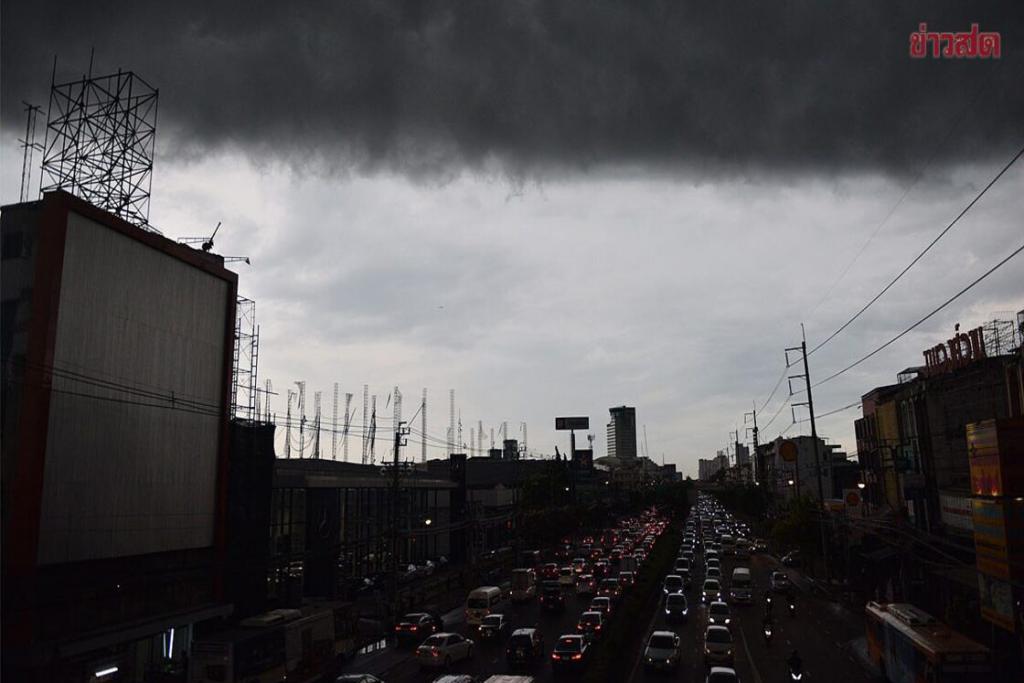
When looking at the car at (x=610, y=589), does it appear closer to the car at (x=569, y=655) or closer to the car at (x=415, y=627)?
the car at (x=415, y=627)

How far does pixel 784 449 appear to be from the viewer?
5569 centimetres

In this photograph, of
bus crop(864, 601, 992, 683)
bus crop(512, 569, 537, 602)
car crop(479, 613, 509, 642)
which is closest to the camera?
bus crop(864, 601, 992, 683)

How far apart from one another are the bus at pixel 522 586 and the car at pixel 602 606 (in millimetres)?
11049

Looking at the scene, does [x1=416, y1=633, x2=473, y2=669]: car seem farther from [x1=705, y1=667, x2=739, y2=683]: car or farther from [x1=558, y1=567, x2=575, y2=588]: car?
[x1=558, y1=567, x2=575, y2=588]: car

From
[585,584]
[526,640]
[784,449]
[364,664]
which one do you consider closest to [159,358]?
[364,664]

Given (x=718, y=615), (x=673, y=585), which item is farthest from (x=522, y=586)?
(x=718, y=615)

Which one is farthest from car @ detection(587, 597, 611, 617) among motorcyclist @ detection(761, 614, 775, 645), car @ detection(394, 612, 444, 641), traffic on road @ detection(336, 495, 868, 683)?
car @ detection(394, 612, 444, 641)

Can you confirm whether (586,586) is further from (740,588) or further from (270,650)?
(270,650)

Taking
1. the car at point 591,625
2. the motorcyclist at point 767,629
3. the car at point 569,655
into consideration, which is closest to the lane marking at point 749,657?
the motorcyclist at point 767,629

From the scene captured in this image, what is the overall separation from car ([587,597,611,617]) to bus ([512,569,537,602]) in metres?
11.0

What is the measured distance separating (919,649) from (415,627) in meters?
25.8

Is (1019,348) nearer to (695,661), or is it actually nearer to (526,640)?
(695,661)

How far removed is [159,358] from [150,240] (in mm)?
5741

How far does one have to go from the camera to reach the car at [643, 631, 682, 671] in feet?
103
